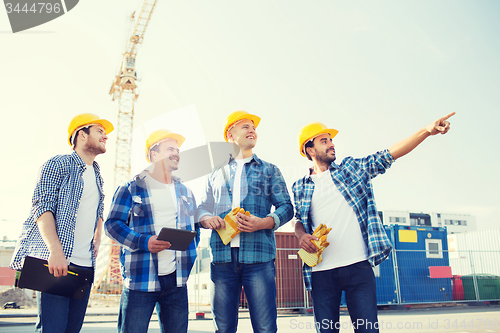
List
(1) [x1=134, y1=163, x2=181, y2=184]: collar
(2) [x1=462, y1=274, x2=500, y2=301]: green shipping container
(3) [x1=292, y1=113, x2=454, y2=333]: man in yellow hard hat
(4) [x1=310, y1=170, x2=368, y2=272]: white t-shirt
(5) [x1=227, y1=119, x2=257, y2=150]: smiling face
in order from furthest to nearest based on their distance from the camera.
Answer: (2) [x1=462, y1=274, x2=500, y2=301]: green shipping container
(5) [x1=227, y1=119, x2=257, y2=150]: smiling face
(1) [x1=134, y1=163, x2=181, y2=184]: collar
(4) [x1=310, y1=170, x2=368, y2=272]: white t-shirt
(3) [x1=292, y1=113, x2=454, y2=333]: man in yellow hard hat

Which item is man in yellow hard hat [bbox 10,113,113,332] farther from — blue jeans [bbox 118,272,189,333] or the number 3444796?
the number 3444796

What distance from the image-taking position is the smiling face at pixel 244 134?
3.44 meters

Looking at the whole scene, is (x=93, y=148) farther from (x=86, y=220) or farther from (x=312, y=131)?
(x=312, y=131)

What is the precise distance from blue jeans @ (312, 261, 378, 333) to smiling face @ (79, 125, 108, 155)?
2.27 m

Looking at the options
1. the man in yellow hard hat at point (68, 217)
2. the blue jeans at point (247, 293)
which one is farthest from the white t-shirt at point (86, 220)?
the blue jeans at point (247, 293)

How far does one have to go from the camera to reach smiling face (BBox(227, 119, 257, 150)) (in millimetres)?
3439

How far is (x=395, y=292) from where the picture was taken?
40.3ft

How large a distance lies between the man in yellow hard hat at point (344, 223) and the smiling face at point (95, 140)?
1.89 m

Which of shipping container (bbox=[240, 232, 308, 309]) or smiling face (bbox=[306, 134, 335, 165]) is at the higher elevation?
smiling face (bbox=[306, 134, 335, 165])

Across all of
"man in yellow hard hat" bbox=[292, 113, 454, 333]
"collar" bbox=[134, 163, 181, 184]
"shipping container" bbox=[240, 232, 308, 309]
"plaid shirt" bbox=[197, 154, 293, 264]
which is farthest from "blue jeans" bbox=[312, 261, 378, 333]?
"shipping container" bbox=[240, 232, 308, 309]

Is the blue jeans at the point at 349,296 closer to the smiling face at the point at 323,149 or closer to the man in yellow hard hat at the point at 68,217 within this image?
the smiling face at the point at 323,149

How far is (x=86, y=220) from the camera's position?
3.06m

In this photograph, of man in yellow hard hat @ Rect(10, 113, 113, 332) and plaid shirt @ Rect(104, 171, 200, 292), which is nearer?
man in yellow hard hat @ Rect(10, 113, 113, 332)

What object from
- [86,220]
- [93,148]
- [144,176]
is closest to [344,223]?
[144,176]
